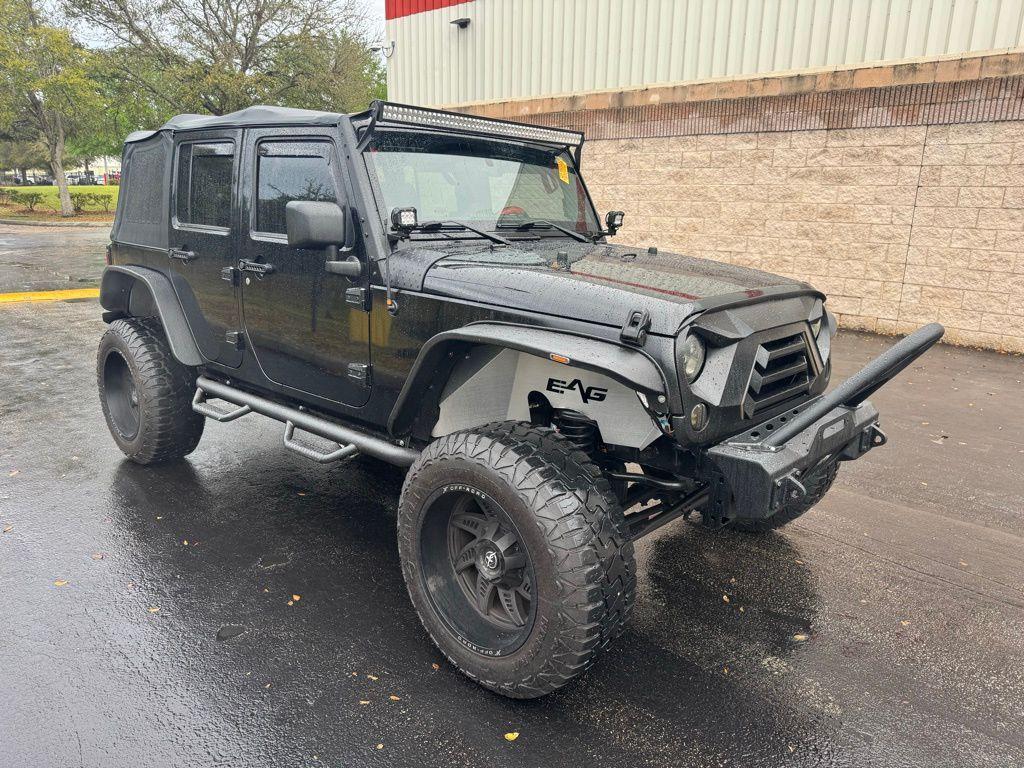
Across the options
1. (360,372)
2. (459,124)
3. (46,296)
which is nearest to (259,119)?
(459,124)

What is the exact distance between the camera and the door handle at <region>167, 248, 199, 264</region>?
4.42 metres

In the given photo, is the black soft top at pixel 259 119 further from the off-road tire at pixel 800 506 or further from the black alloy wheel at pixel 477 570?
the off-road tire at pixel 800 506

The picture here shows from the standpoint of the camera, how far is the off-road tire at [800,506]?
10.3 feet

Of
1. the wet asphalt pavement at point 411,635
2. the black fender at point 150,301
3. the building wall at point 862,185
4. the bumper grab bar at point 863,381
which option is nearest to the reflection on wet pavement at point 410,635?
the wet asphalt pavement at point 411,635

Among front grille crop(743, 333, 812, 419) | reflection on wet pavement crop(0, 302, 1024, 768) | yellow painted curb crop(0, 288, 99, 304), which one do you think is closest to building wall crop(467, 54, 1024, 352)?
reflection on wet pavement crop(0, 302, 1024, 768)

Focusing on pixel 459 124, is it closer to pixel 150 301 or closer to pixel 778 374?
pixel 778 374

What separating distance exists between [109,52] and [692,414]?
32084 millimetres

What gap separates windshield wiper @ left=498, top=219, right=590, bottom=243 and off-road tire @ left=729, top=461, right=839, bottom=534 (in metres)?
1.72

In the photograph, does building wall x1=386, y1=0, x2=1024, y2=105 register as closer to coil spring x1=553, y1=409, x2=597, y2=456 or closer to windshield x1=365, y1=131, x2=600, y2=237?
windshield x1=365, y1=131, x2=600, y2=237

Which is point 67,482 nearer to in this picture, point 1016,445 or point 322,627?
point 322,627

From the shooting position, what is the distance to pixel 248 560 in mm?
3852

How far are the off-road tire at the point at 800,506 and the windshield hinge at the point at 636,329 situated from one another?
100 centimetres

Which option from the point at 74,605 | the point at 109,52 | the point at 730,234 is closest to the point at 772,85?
the point at 730,234

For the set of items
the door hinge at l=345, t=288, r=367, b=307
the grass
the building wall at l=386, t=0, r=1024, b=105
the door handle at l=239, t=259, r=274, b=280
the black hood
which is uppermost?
the building wall at l=386, t=0, r=1024, b=105
